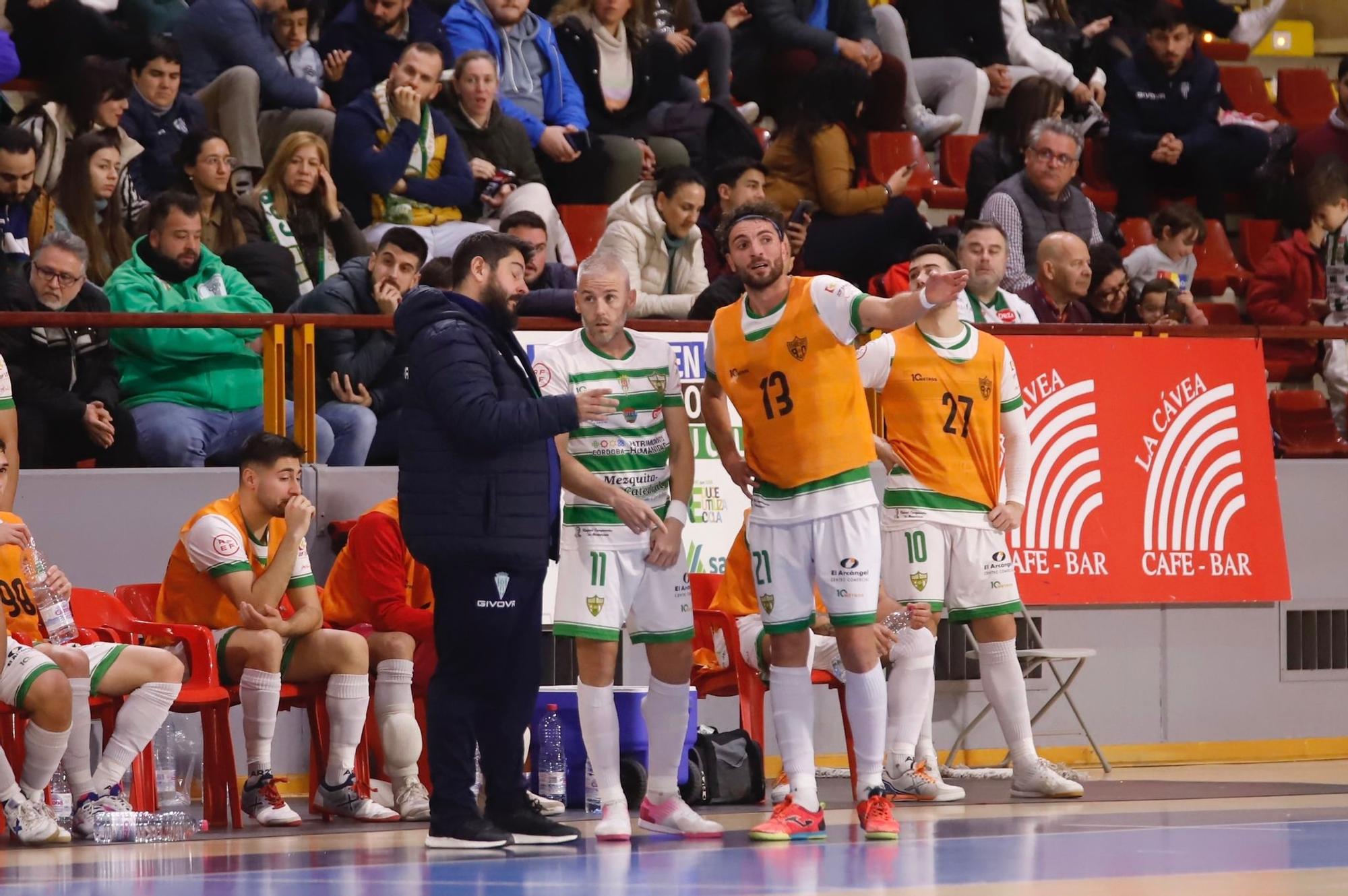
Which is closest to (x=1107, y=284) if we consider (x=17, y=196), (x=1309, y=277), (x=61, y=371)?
(x=1309, y=277)

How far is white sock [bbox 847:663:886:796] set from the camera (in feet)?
23.5

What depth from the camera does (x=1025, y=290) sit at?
11125 millimetres

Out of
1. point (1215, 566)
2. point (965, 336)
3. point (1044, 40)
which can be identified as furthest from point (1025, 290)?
point (1044, 40)

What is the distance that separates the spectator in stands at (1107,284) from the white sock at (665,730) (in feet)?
15.8

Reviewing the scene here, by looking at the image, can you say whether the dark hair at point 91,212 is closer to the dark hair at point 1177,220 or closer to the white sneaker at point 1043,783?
the white sneaker at point 1043,783

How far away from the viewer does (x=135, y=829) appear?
739 cm

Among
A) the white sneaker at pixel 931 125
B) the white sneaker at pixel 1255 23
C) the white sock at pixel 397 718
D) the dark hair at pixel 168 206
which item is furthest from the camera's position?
the white sneaker at pixel 1255 23

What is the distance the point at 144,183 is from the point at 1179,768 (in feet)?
19.6

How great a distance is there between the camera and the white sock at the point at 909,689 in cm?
846

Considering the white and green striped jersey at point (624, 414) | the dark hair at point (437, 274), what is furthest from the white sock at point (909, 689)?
the dark hair at point (437, 274)

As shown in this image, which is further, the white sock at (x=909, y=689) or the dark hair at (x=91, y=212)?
the dark hair at (x=91, y=212)

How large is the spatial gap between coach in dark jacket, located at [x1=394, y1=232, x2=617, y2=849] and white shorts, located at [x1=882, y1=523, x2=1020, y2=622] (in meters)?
2.11

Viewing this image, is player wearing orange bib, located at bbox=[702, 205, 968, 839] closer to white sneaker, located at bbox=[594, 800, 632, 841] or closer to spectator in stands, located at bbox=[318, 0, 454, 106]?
white sneaker, located at bbox=[594, 800, 632, 841]

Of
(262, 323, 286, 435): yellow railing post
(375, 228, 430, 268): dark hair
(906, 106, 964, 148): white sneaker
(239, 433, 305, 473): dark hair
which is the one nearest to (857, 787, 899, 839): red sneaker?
(239, 433, 305, 473): dark hair
